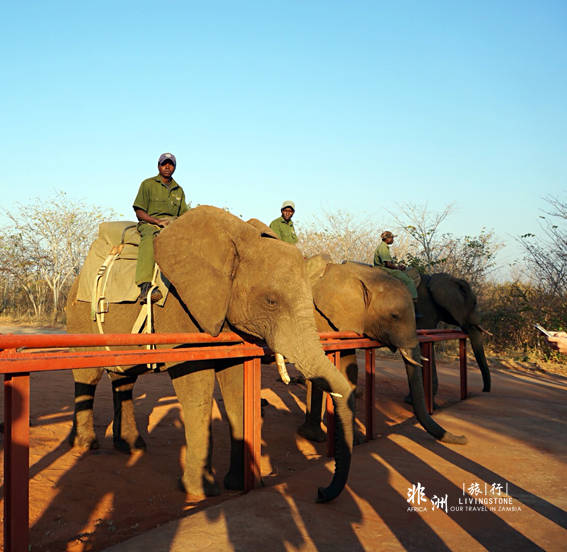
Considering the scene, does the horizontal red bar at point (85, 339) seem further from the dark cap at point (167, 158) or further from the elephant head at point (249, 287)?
the dark cap at point (167, 158)

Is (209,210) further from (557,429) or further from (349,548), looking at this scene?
(557,429)

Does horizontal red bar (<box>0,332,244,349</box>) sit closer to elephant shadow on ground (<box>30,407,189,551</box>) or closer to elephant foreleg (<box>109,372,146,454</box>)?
elephant shadow on ground (<box>30,407,189,551</box>)

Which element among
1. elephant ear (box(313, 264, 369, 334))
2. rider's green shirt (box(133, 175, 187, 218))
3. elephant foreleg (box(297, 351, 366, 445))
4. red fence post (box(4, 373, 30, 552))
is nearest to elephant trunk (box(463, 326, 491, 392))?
elephant ear (box(313, 264, 369, 334))

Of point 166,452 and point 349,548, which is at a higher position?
point 349,548

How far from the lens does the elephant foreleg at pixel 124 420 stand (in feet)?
20.5

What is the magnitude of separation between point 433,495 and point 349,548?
1.24 metres

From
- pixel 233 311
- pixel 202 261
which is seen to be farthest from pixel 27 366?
pixel 233 311

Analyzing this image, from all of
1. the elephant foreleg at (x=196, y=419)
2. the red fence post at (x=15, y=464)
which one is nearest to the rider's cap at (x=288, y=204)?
the elephant foreleg at (x=196, y=419)

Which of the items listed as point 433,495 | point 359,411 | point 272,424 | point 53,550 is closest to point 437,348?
point 359,411

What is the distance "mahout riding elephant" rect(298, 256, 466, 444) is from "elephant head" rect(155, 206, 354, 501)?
9.70 feet

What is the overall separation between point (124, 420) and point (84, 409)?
1.56 ft

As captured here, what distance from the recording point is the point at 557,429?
6.70 meters

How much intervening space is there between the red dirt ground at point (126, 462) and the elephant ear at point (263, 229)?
2.30m

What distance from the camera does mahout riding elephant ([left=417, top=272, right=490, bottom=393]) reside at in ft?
35.1
